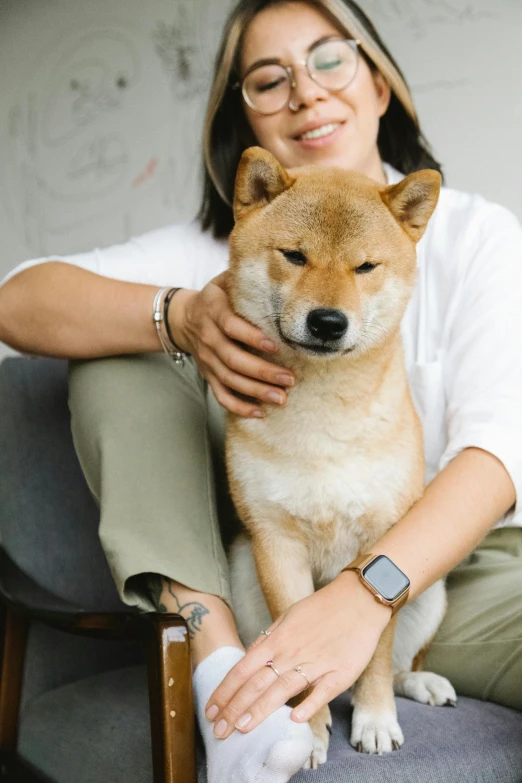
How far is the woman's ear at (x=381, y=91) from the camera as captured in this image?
139 centimetres

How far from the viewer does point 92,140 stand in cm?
258

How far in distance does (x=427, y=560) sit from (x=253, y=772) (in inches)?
12.4

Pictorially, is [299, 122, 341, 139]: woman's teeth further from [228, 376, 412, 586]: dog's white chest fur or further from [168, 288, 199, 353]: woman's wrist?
[228, 376, 412, 586]: dog's white chest fur

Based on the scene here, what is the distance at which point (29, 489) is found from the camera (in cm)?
135

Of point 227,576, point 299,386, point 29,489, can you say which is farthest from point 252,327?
point 29,489

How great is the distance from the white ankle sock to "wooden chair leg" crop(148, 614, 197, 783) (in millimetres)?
29

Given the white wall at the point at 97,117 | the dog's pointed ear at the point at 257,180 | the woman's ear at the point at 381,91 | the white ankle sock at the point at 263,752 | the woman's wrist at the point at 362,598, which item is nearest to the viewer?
the white ankle sock at the point at 263,752

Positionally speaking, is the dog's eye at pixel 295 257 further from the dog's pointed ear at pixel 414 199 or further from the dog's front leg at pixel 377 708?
the dog's front leg at pixel 377 708

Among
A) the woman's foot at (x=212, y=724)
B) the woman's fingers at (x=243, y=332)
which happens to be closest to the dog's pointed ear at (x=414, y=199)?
the woman's fingers at (x=243, y=332)

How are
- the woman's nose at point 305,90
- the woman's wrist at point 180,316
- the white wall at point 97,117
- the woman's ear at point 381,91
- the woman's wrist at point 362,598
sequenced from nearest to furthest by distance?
1. the woman's wrist at point 362,598
2. the woman's wrist at point 180,316
3. the woman's nose at point 305,90
4. the woman's ear at point 381,91
5. the white wall at point 97,117

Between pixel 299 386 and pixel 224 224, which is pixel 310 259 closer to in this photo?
pixel 299 386

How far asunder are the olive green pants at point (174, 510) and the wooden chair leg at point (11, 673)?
433mm

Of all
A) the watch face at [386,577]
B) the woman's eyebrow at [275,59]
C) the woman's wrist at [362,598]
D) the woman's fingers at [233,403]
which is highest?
the woman's eyebrow at [275,59]

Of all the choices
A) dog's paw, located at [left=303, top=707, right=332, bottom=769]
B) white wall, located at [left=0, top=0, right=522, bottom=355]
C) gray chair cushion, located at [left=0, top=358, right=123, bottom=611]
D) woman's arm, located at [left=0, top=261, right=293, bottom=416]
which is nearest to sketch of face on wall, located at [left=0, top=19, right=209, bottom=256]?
white wall, located at [left=0, top=0, right=522, bottom=355]
